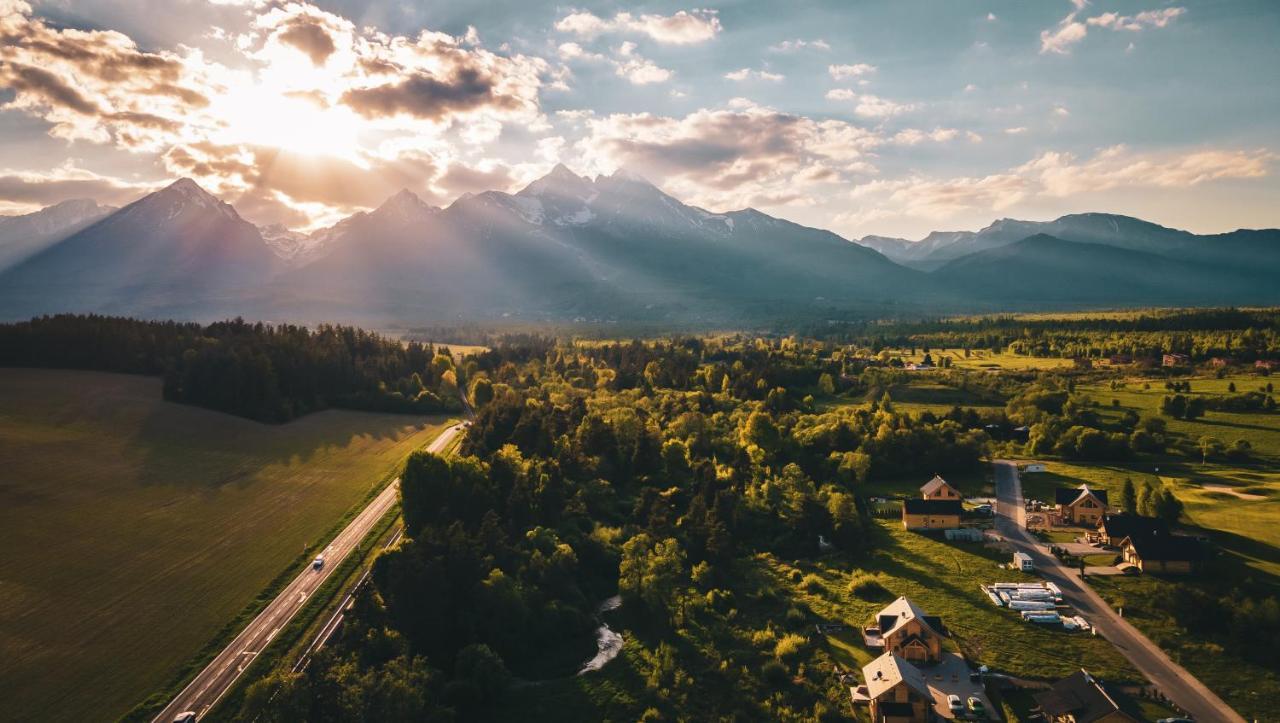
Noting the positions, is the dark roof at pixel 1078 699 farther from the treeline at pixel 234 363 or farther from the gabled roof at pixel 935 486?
the treeline at pixel 234 363

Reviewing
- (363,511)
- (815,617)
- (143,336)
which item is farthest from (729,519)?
(143,336)

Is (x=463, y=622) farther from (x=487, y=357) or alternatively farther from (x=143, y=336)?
(x=487, y=357)

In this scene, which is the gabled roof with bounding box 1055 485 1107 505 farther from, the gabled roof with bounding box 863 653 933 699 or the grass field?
the grass field

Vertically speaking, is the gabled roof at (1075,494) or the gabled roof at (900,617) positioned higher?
the gabled roof at (1075,494)

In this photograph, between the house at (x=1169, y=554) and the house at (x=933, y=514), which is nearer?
the house at (x=1169, y=554)

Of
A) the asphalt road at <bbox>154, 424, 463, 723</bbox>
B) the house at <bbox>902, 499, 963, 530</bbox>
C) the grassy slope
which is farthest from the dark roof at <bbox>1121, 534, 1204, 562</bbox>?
the asphalt road at <bbox>154, 424, 463, 723</bbox>

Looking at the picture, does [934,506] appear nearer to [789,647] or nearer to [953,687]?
[953,687]

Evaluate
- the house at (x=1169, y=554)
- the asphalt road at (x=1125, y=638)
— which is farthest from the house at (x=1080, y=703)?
the house at (x=1169, y=554)
